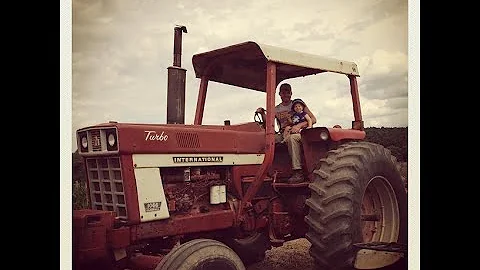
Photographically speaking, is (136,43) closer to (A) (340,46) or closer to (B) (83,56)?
(B) (83,56)

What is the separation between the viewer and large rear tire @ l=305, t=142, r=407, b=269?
3.56 meters

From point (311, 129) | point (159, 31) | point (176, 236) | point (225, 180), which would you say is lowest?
point (176, 236)

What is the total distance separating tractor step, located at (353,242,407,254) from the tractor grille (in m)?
1.53

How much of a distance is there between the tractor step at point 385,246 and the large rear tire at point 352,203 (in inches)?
1.5

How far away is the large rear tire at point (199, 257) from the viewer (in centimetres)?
305

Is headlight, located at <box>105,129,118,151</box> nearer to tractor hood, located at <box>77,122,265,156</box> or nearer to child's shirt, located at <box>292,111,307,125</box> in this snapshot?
tractor hood, located at <box>77,122,265,156</box>

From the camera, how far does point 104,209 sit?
3342 mm

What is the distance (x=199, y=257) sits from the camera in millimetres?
3105

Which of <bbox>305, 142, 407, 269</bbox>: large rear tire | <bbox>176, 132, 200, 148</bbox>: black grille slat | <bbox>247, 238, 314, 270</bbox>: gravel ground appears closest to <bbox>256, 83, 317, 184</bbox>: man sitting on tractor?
<bbox>305, 142, 407, 269</bbox>: large rear tire

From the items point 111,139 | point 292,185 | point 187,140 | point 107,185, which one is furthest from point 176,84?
point 292,185

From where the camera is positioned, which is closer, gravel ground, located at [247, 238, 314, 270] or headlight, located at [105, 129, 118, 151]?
headlight, located at [105, 129, 118, 151]

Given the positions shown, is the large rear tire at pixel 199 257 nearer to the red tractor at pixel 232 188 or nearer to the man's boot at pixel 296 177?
the red tractor at pixel 232 188
